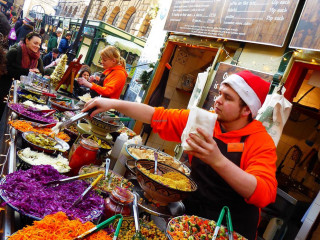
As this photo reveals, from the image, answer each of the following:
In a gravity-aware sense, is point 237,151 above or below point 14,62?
above

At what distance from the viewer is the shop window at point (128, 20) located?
20517mm

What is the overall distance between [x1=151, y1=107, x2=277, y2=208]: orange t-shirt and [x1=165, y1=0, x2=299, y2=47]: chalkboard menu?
278 cm

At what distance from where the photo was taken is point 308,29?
12.7ft

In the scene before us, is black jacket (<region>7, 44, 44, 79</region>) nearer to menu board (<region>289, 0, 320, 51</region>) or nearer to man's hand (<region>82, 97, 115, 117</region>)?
man's hand (<region>82, 97, 115, 117</region>)

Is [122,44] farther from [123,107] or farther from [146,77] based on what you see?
[123,107]

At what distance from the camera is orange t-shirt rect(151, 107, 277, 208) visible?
1.68 metres

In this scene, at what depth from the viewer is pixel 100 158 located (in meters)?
2.46

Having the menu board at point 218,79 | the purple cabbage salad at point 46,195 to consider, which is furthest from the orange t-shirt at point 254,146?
the menu board at point 218,79

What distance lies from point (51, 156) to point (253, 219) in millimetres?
1713

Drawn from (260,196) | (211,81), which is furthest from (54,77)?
(260,196)

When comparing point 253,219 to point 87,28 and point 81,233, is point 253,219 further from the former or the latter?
point 87,28

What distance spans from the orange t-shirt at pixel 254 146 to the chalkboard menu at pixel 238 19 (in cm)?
278

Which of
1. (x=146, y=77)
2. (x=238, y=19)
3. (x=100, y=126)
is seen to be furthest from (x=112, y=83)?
(x=146, y=77)

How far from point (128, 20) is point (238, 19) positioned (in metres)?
17.4
